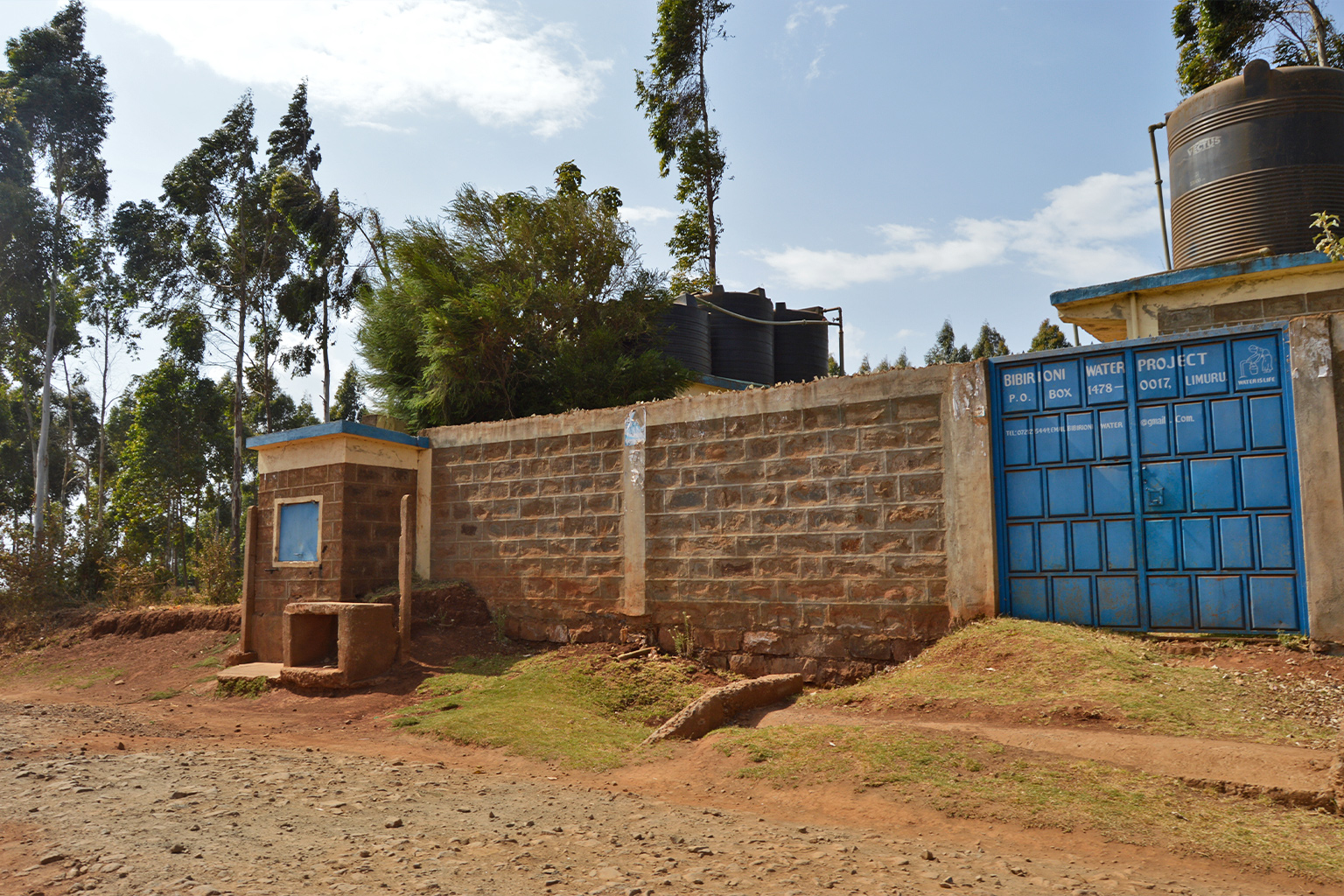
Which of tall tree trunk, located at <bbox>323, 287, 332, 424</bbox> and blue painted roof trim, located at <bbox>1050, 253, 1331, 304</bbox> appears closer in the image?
blue painted roof trim, located at <bbox>1050, 253, 1331, 304</bbox>

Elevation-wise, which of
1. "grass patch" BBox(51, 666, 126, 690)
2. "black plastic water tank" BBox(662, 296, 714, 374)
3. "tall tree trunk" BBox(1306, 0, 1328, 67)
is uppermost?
"tall tree trunk" BBox(1306, 0, 1328, 67)

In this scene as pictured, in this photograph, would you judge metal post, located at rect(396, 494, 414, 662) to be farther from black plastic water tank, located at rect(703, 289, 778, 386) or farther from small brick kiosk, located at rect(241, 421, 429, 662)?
black plastic water tank, located at rect(703, 289, 778, 386)

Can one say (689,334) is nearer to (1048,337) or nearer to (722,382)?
(722,382)

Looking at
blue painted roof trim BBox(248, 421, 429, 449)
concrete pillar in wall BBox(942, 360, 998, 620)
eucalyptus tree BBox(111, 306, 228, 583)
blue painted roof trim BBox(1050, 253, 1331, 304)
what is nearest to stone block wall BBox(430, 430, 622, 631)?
blue painted roof trim BBox(248, 421, 429, 449)

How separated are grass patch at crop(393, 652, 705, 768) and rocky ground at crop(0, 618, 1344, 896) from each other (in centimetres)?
32

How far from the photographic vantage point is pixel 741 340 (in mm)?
18047

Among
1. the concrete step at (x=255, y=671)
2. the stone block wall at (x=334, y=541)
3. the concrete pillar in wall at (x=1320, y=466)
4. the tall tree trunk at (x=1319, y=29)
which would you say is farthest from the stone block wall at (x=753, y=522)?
the tall tree trunk at (x=1319, y=29)

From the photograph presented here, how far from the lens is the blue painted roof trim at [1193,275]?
838 cm

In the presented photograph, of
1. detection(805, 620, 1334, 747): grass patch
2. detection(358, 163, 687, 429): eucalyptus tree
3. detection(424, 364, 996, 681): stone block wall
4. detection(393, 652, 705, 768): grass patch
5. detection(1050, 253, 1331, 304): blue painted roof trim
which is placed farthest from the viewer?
detection(358, 163, 687, 429): eucalyptus tree

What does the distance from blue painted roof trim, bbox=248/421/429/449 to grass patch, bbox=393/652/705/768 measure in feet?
10.1

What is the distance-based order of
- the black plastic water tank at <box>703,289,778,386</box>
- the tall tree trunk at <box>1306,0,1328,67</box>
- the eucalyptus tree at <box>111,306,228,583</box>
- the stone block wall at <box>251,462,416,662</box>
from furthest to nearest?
the eucalyptus tree at <box>111,306,228,583</box>
the black plastic water tank at <box>703,289,778,386</box>
the tall tree trunk at <box>1306,0,1328,67</box>
the stone block wall at <box>251,462,416,662</box>

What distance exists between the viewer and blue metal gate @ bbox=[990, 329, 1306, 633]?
6.16 meters

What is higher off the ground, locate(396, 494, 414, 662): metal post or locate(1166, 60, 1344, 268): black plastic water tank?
locate(1166, 60, 1344, 268): black plastic water tank

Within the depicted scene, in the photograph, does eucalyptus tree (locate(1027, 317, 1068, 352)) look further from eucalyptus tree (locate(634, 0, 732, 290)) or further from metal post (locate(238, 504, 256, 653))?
metal post (locate(238, 504, 256, 653))
